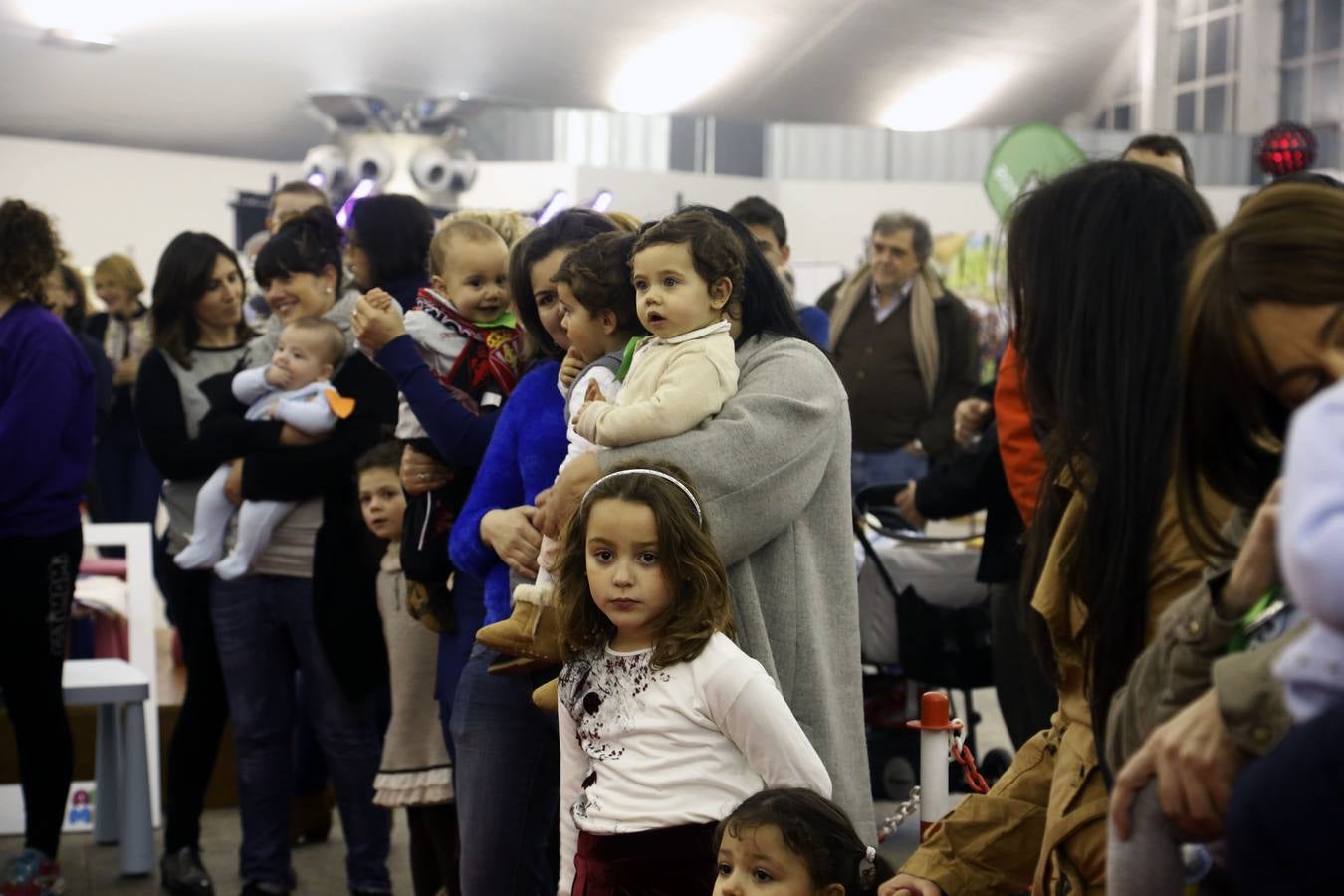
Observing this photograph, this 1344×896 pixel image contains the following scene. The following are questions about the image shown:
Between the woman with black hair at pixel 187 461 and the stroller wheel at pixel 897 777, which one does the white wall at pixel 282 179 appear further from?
the woman with black hair at pixel 187 461

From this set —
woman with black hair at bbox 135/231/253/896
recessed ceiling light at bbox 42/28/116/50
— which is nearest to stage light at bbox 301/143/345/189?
recessed ceiling light at bbox 42/28/116/50

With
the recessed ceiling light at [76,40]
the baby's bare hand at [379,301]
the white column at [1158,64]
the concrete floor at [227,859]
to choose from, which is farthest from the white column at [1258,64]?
the baby's bare hand at [379,301]

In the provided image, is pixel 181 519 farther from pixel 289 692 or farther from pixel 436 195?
pixel 436 195

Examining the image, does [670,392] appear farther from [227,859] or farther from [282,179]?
[282,179]

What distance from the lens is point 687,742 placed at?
7.73ft

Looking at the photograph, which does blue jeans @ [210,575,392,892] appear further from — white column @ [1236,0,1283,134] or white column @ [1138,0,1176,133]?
white column @ [1138,0,1176,133]

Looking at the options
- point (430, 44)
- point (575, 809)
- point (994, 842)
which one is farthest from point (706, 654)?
point (430, 44)

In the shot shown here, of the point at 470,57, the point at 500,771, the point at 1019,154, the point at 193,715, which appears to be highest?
the point at 470,57

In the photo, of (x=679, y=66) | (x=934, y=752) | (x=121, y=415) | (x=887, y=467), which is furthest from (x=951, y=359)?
(x=679, y=66)

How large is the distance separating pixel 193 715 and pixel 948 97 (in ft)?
58.3

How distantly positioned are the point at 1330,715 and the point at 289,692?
3515 mm

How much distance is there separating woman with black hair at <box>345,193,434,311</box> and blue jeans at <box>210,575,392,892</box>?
2.53 feet

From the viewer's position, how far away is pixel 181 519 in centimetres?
437

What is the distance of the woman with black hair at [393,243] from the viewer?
12.6 ft
